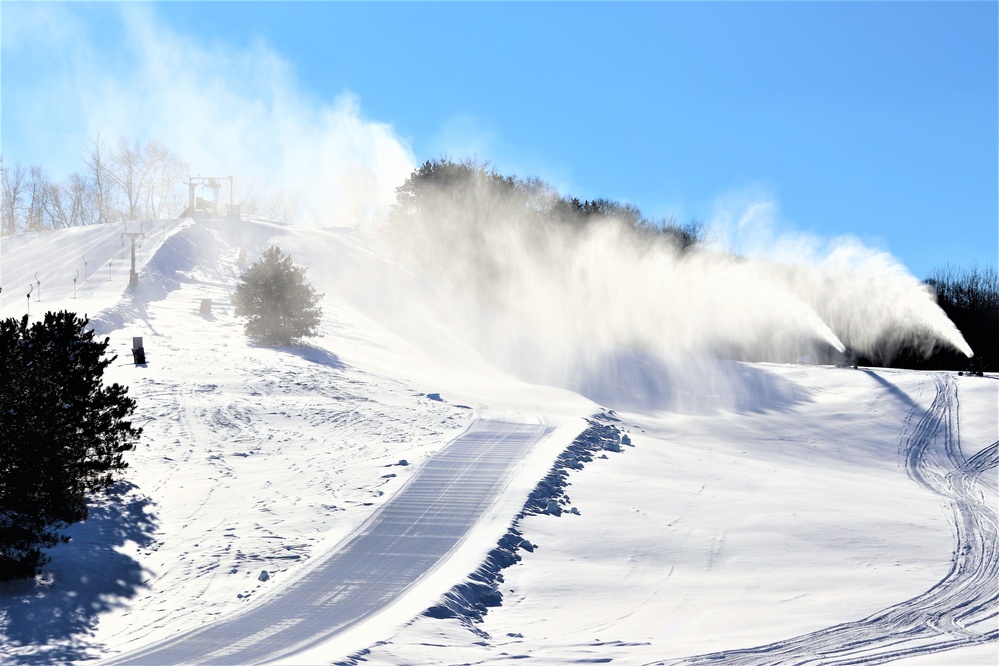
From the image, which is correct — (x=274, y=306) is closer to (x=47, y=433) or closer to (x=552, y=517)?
(x=47, y=433)

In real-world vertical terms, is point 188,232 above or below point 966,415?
above

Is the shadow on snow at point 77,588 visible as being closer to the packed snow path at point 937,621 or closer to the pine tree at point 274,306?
the packed snow path at point 937,621

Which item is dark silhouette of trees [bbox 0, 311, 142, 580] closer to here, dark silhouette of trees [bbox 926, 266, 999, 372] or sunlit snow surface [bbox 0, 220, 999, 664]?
sunlit snow surface [bbox 0, 220, 999, 664]

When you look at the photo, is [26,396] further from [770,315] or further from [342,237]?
[342,237]

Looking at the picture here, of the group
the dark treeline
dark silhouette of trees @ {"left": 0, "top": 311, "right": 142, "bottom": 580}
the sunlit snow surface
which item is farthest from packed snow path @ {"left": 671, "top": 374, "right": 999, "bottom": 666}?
the dark treeline

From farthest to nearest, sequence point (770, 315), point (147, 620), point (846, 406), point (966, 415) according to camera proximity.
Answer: point (770, 315)
point (846, 406)
point (966, 415)
point (147, 620)

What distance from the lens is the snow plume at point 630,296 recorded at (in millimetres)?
42688

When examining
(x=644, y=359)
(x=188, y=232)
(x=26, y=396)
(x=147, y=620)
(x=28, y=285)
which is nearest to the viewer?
(x=147, y=620)

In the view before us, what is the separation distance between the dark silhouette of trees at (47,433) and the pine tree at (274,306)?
640 inches

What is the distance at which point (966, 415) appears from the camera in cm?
3041

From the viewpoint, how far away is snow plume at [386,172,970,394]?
140 feet

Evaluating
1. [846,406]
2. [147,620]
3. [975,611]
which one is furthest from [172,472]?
[846,406]

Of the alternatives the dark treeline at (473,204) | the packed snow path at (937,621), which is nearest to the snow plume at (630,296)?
the dark treeline at (473,204)

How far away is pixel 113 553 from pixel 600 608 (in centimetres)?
828
